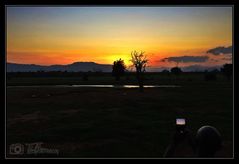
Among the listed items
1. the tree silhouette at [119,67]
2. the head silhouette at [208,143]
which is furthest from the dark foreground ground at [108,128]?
the tree silhouette at [119,67]

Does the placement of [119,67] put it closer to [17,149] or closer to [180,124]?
[17,149]

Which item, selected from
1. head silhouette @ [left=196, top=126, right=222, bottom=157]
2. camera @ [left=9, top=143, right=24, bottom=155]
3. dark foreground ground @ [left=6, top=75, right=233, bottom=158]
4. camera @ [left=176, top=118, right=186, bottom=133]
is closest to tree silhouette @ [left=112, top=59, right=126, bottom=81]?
dark foreground ground @ [left=6, top=75, right=233, bottom=158]

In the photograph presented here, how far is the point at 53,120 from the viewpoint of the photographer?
17.1 meters

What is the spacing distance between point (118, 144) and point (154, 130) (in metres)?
2.93

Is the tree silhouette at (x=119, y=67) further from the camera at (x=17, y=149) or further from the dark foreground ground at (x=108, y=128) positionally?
the camera at (x=17, y=149)

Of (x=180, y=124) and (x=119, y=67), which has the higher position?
(x=119, y=67)

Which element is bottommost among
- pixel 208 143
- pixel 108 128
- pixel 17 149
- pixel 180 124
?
pixel 17 149

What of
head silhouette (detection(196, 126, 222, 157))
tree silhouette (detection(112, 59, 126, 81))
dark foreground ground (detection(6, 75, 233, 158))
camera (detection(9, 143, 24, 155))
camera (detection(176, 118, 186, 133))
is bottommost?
camera (detection(9, 143, 24, 155))

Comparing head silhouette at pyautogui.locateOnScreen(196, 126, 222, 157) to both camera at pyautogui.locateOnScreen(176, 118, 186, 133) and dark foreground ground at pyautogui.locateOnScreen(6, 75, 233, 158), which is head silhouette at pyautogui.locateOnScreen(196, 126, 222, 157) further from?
dark foreground ground at pyautogui.locateOnScreen(6, 75, 233, 158)

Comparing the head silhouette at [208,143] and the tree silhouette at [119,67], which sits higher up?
the tree silhouette at [119,67]

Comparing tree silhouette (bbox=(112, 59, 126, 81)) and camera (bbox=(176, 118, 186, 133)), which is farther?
tree silhouette (bbox=(112, 59, 126, 81))

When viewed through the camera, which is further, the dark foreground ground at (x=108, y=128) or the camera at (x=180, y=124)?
the dark foreground ground at (x=108, y=128)

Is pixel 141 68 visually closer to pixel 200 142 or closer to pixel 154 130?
pixel 154 130

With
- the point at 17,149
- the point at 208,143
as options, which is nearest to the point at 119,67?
the point at 17,149
